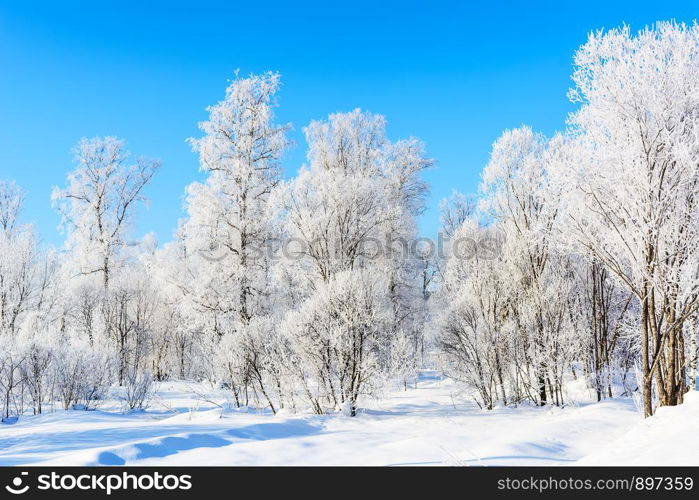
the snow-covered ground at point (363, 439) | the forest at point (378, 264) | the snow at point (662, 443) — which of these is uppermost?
the forest at point (378, 264)

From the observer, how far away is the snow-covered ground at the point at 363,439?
559cm

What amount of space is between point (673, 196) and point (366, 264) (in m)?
12.3

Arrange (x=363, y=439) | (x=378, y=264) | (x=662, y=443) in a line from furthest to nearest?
(x=378, y=264) → (x=363, y=439) → (x=662, y=443)

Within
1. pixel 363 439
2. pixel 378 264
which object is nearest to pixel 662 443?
pixel 363 439

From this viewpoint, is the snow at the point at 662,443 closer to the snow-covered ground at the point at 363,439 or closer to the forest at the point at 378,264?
the snow-covered ground at the point at 363,439

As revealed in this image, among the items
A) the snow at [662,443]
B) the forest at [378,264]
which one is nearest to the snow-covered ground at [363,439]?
the snow at [662,443]

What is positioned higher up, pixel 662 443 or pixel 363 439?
pixel 662 443

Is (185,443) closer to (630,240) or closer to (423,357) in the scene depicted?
(630,240)

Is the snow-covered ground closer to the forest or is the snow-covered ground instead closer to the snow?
the snow

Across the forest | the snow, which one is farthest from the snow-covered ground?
the forest

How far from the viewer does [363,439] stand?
7.80 meters

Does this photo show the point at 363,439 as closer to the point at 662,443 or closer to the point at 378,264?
the point at 662,443

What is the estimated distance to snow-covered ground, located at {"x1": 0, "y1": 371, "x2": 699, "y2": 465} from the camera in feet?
18.3

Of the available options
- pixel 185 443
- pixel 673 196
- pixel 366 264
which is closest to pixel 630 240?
pixel 673 196
